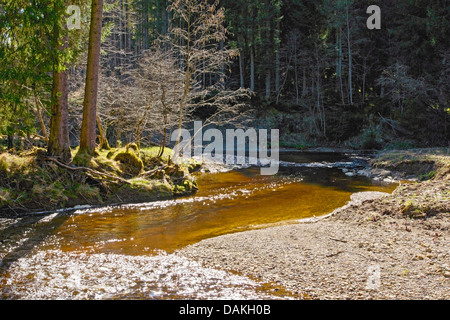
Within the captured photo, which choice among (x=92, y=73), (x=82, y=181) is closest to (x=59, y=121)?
(x=92, y=73)

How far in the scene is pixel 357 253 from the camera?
5719 mm

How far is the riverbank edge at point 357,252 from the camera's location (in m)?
4.55

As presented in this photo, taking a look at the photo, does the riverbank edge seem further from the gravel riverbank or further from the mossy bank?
the mossy bank

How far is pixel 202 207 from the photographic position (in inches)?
405

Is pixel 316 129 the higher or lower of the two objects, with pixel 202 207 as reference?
higher

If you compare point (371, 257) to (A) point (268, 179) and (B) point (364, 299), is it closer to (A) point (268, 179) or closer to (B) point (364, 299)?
(B) point (364, 299)

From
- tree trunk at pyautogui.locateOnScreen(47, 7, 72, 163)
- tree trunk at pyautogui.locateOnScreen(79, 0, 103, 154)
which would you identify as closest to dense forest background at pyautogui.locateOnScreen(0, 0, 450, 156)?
tree trunk at pyautogui.locateOnScreen(47, 7, 72, 163)

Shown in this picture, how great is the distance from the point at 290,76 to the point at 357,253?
33876 mm

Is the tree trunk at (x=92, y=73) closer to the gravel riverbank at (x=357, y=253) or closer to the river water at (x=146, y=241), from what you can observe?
the river water at (x=146, y=241)

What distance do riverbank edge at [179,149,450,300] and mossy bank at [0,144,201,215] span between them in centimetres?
516

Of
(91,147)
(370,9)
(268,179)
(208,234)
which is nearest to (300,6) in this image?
(370,9)

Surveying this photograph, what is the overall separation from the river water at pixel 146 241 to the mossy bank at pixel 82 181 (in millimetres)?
627

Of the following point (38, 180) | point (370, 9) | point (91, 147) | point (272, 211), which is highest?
point (370, 9)

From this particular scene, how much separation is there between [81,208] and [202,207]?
3.70 m
